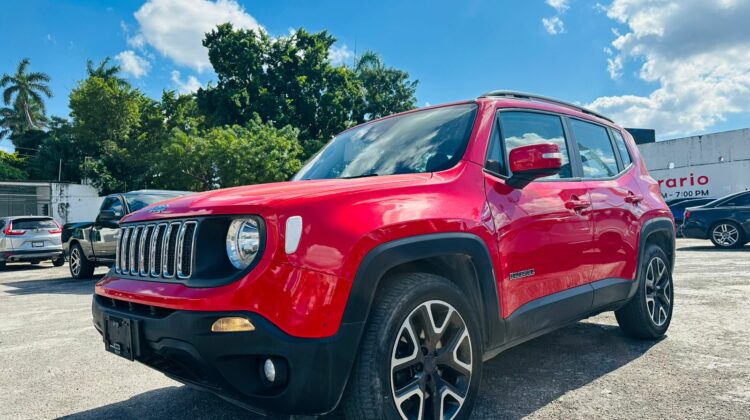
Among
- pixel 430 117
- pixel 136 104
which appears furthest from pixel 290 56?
pixel 430 117

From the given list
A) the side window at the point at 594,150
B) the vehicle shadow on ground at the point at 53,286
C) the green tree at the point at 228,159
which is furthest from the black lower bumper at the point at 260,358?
the green tree at the point at 228,159

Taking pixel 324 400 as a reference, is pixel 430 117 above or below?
above

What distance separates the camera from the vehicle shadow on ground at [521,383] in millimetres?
2947

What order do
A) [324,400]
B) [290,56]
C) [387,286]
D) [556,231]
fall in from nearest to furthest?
[324,400] < [387,286] < [556,231] < [290,56]

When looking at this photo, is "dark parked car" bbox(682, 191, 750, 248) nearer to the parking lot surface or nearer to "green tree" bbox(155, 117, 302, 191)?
the parking lot surface

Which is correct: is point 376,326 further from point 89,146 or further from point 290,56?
point 89,146

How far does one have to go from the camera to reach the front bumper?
13.3 meters

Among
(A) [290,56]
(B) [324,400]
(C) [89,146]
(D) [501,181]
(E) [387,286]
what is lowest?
(B) [324,400]

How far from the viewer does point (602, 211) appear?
11.9 feet

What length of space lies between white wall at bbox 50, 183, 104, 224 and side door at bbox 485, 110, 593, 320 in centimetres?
3182

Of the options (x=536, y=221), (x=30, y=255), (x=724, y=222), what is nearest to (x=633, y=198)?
(x=536, y=221)

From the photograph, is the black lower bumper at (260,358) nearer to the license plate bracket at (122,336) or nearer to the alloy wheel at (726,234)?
the license plate bracket at (122,336)

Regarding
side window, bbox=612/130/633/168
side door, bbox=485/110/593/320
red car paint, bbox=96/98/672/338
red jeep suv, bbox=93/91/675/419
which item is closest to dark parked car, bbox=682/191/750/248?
side window, bbox=612/130/633/168

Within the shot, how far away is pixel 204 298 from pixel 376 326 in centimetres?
73
